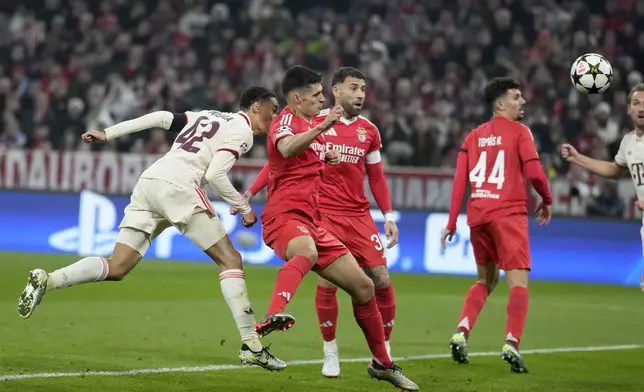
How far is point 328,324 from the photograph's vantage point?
8930 millimetres

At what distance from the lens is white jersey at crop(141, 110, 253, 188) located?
849 centimetres

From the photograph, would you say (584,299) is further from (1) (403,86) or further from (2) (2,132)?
(2) (2,132)

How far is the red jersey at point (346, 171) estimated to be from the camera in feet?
30.1

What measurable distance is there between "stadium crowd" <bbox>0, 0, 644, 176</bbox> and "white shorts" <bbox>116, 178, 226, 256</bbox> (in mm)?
12455

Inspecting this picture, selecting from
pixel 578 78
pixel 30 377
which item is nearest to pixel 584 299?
pixel 578 78

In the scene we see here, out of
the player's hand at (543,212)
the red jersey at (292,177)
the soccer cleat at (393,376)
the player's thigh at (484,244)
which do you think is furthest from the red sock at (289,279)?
the player's hand at (543,212)

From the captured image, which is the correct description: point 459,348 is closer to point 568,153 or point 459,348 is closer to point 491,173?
point 491,173

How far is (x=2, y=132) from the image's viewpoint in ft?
Result: 78.5

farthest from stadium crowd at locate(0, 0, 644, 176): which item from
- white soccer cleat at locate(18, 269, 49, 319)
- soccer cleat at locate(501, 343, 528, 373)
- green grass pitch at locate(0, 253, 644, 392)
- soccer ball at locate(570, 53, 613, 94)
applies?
white soccer cleat at locate(18, 269, 49, 319)

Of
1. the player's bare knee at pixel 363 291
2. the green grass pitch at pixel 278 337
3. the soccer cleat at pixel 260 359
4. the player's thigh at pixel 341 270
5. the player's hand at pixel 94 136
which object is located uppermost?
the player's hand at pixel 94 136

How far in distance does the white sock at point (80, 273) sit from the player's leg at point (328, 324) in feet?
5.40

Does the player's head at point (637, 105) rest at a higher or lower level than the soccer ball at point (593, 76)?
lower

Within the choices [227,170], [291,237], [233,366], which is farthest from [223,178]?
[233,366]

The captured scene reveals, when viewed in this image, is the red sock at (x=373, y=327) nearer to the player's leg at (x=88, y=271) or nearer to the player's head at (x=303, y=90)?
the player's head at (x=303, y=90)
